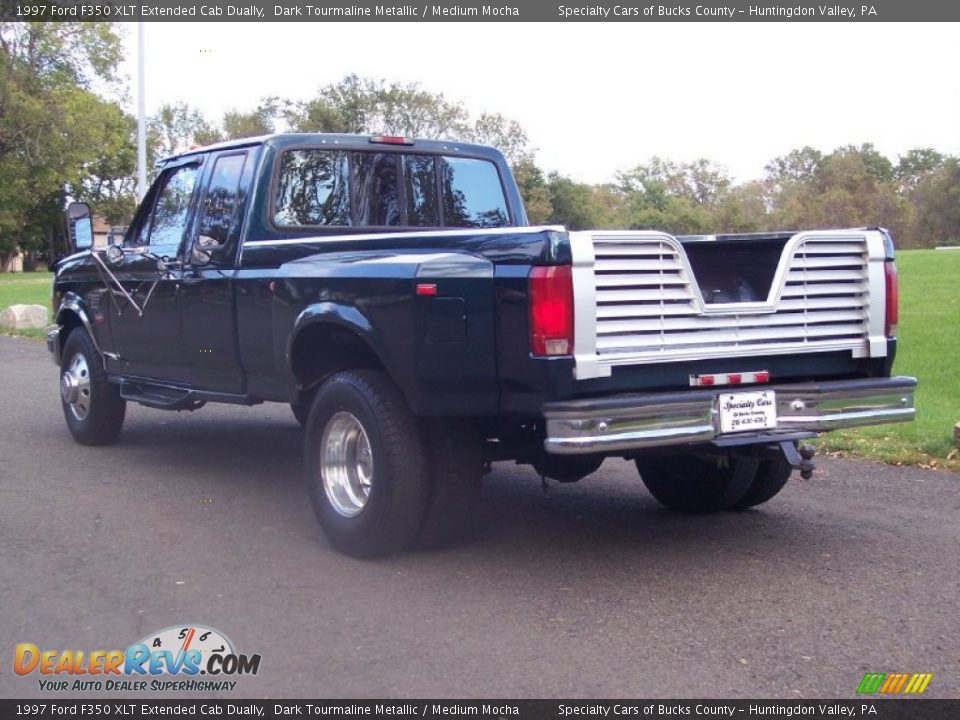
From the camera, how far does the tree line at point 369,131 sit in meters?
40.1

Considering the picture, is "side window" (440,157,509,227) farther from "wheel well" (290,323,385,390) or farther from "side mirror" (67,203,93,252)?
"side mirror" (67,203,93,252)

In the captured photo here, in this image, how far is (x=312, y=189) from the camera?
22.7 feet

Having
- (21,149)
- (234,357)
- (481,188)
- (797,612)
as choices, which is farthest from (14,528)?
(21,149)

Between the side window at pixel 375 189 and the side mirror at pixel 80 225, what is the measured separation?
2.38 metres

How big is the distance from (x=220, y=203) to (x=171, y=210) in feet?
2.94

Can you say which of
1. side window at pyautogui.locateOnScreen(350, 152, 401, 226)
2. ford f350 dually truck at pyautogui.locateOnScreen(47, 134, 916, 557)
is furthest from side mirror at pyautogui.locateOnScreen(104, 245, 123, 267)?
side window at pyautogui.locateOnScreen(350, 152, 401, 226)

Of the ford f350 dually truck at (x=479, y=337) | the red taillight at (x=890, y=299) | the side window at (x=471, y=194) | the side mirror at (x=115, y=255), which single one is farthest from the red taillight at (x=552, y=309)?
the side mirror at (x=115, y=255)

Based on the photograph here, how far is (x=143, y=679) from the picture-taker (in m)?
4.25

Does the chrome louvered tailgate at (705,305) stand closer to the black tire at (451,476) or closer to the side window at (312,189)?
the black tire at (451,476)

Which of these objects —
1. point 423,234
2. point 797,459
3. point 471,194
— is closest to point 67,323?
point 471,194

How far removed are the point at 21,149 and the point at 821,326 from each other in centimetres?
4775

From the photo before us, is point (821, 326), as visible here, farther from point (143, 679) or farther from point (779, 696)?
point (143, 679)

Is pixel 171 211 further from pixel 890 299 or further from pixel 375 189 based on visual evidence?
pixel 890 299
